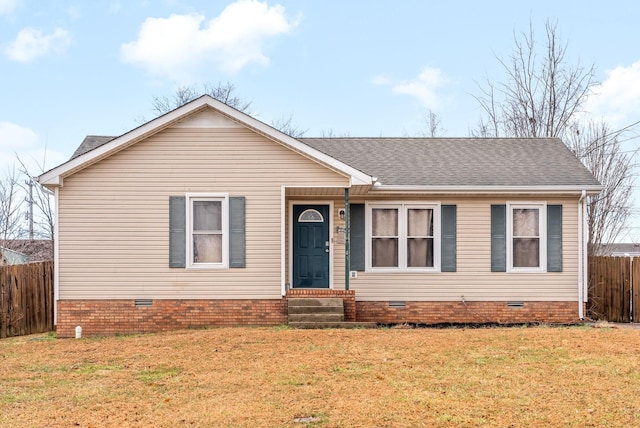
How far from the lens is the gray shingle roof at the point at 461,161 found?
1308cm

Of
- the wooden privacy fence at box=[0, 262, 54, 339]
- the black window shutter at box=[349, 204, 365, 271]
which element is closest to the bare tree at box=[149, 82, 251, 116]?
the wooden privacy fence at box=[0, 262, 54, 339]

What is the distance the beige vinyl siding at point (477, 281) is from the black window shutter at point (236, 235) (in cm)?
213

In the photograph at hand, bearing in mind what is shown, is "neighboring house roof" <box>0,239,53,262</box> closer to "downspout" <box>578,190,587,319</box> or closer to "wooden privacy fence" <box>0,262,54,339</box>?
"wooden privacy fence" <box>0,262,54,339</box>

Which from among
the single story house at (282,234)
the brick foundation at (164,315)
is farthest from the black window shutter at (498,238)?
the brick foundation at (164,315)

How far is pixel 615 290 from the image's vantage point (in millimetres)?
14625

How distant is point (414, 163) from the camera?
14.0 metres

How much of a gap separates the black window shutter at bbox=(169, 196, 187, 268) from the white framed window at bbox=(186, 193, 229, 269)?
0.16 m

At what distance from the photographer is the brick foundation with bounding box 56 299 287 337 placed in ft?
39.9

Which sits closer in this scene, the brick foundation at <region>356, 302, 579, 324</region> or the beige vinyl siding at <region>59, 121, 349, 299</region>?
the beige vinyl siding at <region>59, 121, 349, 299</region>

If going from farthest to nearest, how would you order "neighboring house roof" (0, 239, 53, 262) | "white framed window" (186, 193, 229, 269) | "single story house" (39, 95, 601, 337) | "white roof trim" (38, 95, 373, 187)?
"neighboring house roof" (0, 239, 53, 262) < "white framed window" (186, 193, 229, 269) < "single story house" (39, 95, 601, 337) < "white roof trim" (38, 95, 373, 187)

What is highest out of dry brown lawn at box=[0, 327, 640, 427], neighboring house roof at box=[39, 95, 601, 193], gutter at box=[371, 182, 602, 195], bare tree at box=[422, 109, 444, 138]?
bare tree at box=[422, 109, 444, 138]

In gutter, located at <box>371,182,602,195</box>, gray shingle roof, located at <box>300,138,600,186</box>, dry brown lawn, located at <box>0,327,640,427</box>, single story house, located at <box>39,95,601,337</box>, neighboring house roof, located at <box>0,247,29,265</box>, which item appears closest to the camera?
dry brown lawn, located at <box>0,327,640,427</box>

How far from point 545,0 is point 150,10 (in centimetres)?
1470

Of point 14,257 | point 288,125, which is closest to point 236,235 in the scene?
point 14,257
